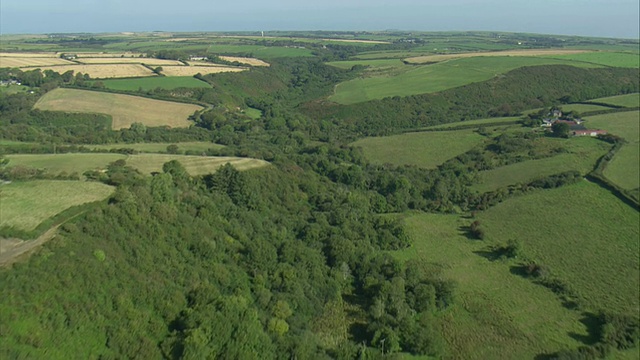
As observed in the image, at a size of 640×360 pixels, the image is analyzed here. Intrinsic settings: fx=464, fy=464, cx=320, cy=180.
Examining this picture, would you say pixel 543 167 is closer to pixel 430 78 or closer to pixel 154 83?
pixel 430 78

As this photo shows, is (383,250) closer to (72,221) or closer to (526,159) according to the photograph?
Result: (72,221)

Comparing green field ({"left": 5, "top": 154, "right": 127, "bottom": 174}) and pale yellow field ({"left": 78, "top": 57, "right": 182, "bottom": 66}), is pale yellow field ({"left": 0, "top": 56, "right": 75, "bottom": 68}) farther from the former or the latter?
green field ({"left": 5, "top": 154, "right": 127, "bottom": 174})

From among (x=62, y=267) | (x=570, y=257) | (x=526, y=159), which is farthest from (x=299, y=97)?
(x=62, y=267)

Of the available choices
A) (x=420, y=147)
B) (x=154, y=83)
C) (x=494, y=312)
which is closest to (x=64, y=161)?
(x=494, y=312)

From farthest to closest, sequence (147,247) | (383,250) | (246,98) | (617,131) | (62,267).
Result: (246,98) < (617,131) < (383,250) < (147,247) < (62,267)

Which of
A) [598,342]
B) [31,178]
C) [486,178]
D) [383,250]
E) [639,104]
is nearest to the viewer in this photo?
[598,342]

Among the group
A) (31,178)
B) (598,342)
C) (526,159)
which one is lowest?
(598,342)
